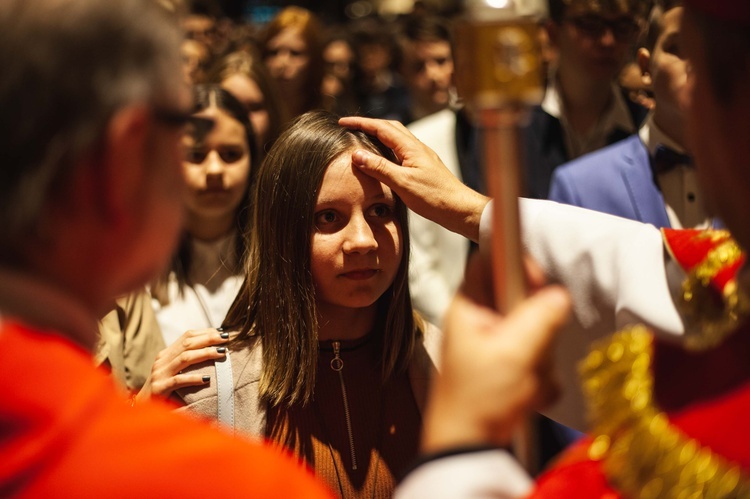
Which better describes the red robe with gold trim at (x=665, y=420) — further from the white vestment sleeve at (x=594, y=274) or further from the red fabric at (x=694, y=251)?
the white vestment sleeve at (x=594, y=274)

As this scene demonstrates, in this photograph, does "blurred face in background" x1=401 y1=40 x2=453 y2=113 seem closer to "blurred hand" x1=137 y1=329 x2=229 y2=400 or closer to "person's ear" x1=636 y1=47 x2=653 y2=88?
"person's ear" x1=636 y1=47 x2=653 y2=88

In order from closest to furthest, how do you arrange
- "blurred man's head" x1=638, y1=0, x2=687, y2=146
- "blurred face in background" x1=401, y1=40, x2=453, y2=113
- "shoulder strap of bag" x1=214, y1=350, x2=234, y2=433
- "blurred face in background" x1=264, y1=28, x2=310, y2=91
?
"shoulder strap of bag" x1=214, y1=350, x2=234, y2=433
"blurred man's head" x1=638, y1=0, x2=687, y2=146
"blurred face in background" x1=264, y1=28, x2=310, y2=91
"blurred face in background" x1=401, y1=40, x2=453, y2=113

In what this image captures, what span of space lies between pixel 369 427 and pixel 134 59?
158 cm

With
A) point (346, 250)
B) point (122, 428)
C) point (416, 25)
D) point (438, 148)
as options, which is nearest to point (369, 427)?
point (346, 250)

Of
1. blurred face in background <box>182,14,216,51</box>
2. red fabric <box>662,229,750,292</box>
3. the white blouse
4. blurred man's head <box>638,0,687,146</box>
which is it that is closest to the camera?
red fabric <box>662,229,750,292</box>

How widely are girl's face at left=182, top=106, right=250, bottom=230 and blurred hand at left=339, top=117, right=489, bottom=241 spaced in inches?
50.6

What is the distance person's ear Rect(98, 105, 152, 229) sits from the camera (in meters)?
1.13

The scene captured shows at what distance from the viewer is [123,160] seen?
114cm

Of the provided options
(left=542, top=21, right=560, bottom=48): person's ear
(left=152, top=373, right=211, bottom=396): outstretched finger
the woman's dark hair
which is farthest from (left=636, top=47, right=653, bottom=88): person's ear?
(left=152, top=373, right=211, bottom=396): outstretched finger

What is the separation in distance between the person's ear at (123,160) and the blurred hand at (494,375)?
1.38 feet

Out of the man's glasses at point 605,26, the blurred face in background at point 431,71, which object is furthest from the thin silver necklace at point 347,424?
the blurred face in background at point 431,71

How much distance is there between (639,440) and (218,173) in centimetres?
262

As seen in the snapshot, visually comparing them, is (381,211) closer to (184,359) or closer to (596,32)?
(184,359)

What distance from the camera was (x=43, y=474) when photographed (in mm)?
1033
